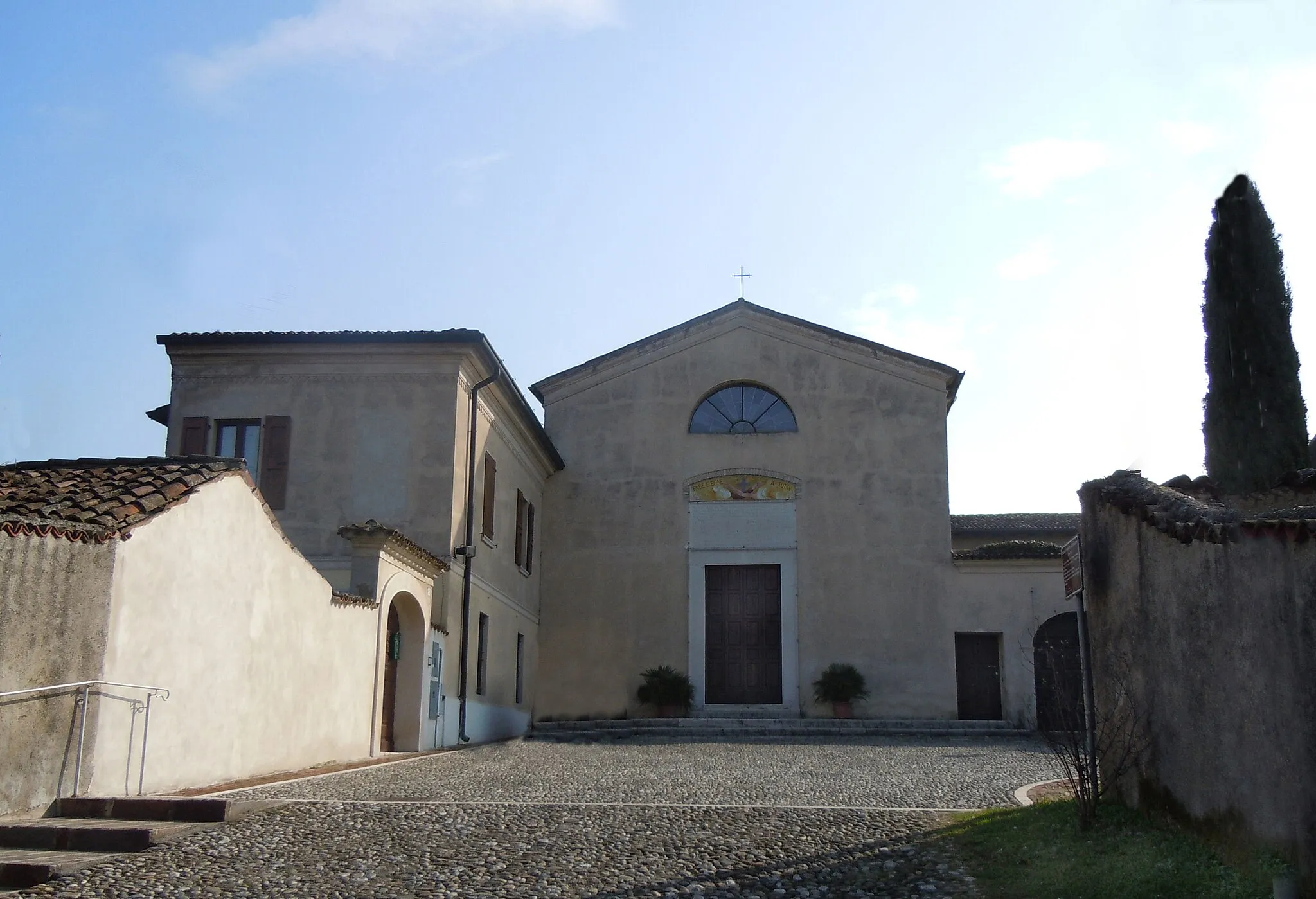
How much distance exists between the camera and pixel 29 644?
8008mm

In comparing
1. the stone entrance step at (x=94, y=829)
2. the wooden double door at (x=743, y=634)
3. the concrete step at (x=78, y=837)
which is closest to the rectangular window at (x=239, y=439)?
the wooden double door at (x=743, y=634)

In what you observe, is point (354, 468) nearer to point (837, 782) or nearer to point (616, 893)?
point (837, 782)

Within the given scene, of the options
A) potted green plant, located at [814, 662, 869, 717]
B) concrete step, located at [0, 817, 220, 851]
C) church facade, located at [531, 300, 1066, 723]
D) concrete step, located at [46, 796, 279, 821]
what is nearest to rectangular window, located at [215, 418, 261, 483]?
church facade, located at [531, 300, 1066, 723]

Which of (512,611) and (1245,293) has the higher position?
(1245,293)

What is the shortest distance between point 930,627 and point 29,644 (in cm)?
1810

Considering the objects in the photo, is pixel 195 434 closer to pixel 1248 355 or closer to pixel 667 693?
pixel 667 693

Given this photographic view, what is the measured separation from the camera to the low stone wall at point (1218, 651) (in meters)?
5.25

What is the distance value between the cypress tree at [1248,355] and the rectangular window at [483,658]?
11321mm

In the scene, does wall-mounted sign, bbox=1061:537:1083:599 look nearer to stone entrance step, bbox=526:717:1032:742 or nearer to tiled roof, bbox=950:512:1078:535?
stone entrance step, bbox=526:717:1032:742

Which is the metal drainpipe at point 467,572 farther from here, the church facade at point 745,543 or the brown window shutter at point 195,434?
the brown window shutter at point 195,434

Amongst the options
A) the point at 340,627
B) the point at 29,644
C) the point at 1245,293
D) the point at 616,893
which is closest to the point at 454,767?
the point at 340,627

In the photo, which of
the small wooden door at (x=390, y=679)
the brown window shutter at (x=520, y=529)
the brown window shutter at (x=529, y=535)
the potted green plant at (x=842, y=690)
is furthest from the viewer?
the brown window shutter at (x=529, y=535)

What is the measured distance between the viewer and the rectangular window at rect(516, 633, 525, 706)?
22.3 m

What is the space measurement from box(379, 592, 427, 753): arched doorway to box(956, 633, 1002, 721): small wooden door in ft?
38.4
